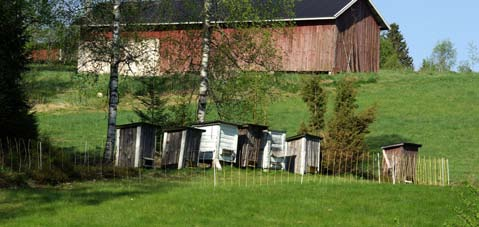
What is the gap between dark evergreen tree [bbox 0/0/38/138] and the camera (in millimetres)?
22094

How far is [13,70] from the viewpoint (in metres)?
22.4

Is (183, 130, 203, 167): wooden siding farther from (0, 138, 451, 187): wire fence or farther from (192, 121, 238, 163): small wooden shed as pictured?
(192, 121, 238, 163): small wooden shed

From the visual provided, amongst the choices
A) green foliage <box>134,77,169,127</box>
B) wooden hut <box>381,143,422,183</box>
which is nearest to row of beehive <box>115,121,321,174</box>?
green foliage <box>134,77,169,127</box>

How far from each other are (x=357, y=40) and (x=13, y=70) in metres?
35.8

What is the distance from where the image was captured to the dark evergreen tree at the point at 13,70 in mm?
22094

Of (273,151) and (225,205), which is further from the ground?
(273,151)

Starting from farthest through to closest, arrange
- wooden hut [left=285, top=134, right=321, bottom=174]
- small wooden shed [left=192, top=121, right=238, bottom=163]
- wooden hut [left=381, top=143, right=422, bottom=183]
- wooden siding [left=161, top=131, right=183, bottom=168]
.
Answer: wooden hut [left=285, top=134, right=321, bottom=174] → small wooden shed [left=192, top=121, right=238, bottom=163] → wooden hut [left=381, top=143, right=422, bottom=183] → wooden siding [left=161, top=131, right=183, bottom=168]

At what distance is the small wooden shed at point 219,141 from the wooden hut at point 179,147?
21.9 inches

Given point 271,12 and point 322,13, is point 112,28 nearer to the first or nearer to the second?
point 271,12

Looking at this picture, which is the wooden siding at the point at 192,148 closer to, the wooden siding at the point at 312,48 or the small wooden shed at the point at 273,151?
the small wooden shed at the point at 273,151

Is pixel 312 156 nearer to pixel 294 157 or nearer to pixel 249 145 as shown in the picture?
pixel 294 157

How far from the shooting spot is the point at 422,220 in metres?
15.1

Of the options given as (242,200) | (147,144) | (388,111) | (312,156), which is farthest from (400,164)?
(388,111)

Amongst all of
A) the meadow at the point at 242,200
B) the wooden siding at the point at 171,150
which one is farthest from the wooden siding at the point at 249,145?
the wooden siding at the point at 171,150
